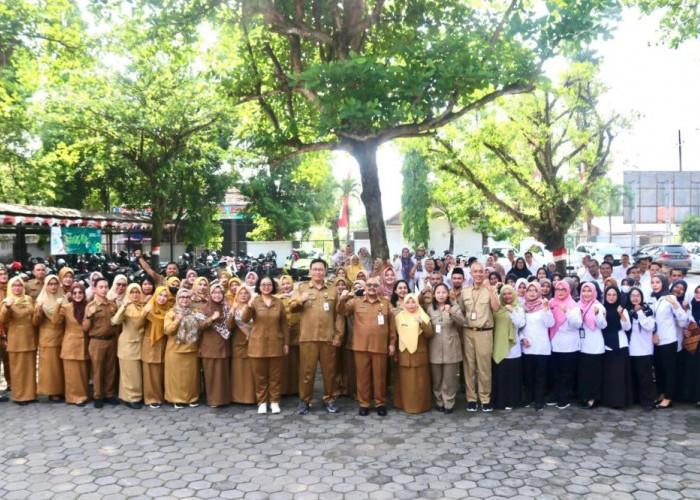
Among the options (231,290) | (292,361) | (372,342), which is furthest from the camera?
(231,290)

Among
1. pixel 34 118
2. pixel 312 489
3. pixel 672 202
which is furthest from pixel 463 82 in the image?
pixel 672 202

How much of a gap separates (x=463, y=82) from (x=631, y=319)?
432 cm

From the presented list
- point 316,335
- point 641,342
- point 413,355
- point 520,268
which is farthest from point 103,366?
point 520,268

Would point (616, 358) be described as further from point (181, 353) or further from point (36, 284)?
point (36, 284)

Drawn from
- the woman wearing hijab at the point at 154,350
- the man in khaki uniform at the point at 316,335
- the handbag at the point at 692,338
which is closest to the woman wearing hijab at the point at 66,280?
the woman wearing hijab at the point at 154,350

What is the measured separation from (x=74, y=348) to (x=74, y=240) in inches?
489

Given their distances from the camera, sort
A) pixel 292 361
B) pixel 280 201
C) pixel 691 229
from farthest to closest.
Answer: pixel 691 229 → pixel 280 201 → pixel 292 361

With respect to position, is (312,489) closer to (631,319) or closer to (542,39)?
(631,319)

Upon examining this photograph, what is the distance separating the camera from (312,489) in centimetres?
478

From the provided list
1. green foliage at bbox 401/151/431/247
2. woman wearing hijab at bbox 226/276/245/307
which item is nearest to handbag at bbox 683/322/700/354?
woman wearing hijab at bbox 226/276/245/307

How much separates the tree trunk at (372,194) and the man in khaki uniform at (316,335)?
176 inches

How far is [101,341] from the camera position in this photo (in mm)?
7148

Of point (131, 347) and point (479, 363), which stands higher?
A: point (131, 347)

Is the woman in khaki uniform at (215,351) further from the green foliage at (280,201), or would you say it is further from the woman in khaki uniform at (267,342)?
the green foliage at (280,201)
